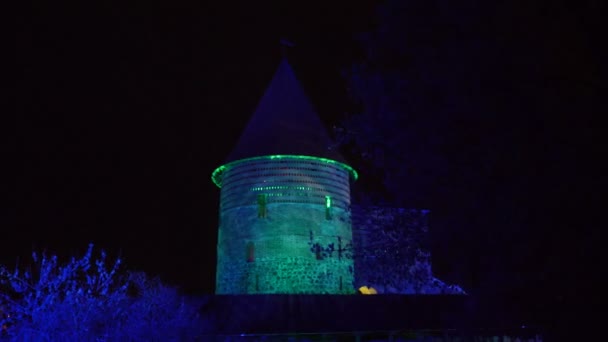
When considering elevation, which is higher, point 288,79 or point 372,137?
point 288,79

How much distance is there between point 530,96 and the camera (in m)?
6.11

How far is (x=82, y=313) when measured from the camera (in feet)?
27.0

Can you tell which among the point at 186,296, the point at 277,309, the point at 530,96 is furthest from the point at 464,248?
the point at 186,296

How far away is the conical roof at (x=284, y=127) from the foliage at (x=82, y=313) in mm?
8381

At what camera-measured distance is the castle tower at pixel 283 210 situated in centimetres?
1745

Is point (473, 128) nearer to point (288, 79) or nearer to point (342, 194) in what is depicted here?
point (342, 194)

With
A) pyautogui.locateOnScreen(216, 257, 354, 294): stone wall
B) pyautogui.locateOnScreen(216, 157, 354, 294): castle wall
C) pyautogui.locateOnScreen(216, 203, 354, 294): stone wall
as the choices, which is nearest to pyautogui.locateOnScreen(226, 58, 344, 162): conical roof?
pyautogui.locateOnScreen(216, 157, 354, 294): castle wall

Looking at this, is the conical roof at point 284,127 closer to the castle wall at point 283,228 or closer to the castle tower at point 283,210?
the castle tower at point 283,210

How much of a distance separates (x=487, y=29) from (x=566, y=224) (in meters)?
2.37

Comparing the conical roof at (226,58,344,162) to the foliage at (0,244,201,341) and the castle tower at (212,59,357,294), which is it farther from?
the foliage at (0,244,201,341)

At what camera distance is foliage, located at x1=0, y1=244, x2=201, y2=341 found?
301 inches

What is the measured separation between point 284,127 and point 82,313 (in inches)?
466

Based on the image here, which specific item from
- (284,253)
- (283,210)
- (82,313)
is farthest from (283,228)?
(82,313)

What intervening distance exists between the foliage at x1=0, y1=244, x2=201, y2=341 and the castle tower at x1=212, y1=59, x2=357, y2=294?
6.43 m
